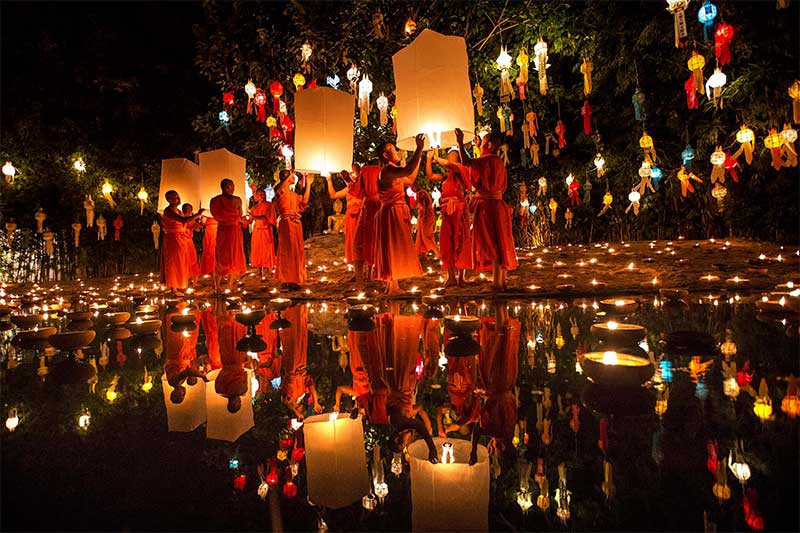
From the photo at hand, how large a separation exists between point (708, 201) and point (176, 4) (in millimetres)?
16621

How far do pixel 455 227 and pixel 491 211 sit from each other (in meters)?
0.74

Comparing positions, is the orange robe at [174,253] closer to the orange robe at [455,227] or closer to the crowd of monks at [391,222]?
the crowd of monks at [391,222]

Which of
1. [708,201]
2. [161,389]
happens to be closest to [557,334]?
[161,389]

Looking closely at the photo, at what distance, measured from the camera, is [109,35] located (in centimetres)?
1320

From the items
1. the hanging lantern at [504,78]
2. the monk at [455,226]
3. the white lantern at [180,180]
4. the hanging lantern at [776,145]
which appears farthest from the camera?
the white lantern at [180,180]

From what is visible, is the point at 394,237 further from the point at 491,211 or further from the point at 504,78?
the point at 504,78

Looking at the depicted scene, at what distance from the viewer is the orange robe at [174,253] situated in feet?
21.8

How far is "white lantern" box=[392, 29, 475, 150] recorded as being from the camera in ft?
13.7

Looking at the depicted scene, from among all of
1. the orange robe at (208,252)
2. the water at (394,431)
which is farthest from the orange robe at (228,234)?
the water at (394,431)

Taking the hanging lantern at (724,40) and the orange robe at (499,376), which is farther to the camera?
the hanging lantern at (724,40)

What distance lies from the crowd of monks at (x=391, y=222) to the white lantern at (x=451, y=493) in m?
3.43

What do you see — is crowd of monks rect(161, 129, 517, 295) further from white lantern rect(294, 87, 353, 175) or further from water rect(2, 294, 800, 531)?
water rect(2, 294, 800, 531)

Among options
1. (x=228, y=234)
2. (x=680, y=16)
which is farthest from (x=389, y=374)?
(x=680, y=16)

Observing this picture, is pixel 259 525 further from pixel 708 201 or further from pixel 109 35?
pixel 109 35
